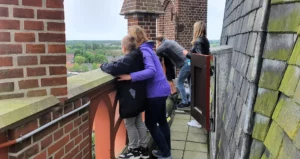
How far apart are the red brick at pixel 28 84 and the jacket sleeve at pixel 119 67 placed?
4.07ft

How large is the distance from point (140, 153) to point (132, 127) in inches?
14.5

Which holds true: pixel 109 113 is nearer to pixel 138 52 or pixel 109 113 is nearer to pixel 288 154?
pixel 138 52

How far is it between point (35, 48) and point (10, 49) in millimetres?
159

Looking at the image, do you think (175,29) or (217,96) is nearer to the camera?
(217,96)

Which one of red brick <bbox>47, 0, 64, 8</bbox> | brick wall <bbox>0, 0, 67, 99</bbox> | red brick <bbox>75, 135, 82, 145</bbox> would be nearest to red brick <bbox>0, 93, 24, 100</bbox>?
brick wall <bbox>0, 0, 67, 99</bbox>

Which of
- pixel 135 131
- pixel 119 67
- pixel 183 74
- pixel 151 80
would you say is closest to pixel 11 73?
pixel 119 67

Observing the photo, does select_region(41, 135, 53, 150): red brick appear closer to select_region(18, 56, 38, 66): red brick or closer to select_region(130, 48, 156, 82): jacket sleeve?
select_region(18, 56, 38, 66): red brick

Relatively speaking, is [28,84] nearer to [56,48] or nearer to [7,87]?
[7,87]

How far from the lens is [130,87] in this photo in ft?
10.5

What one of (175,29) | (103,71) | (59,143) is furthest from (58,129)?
(175,29)

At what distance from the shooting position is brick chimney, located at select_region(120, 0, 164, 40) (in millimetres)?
4500

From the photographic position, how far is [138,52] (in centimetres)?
312

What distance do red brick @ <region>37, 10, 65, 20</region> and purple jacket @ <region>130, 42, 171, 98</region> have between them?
3.89 feet

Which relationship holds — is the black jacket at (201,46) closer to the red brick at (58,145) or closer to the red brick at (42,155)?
the red brick at (58,145)
